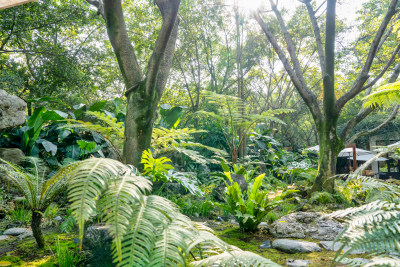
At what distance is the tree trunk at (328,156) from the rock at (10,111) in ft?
Result: 15.7

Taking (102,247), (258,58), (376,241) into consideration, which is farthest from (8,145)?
(258,58)

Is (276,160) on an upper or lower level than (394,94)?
lower

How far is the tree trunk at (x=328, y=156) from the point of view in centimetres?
397

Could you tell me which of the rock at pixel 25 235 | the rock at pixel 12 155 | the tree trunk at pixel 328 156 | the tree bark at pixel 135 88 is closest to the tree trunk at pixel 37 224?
the rock at pixel 25 235

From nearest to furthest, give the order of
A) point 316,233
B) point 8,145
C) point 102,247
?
point 102,247 → point 316,233 → point 8,145

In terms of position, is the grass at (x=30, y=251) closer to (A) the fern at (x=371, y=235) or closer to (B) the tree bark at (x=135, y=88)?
(B) the tree bark at (x=135, y=88)

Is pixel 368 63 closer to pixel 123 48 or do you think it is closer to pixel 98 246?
pixel 123 48

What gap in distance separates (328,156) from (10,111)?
195 inches

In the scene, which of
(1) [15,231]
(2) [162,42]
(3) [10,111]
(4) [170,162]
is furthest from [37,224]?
(4) [170,162]

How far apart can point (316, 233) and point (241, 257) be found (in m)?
2.06

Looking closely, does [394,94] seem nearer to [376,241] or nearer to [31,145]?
[376,241]

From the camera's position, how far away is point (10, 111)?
3.53 meters

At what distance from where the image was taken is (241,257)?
2.25ft

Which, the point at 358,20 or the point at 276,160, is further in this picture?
the point at 358,20
